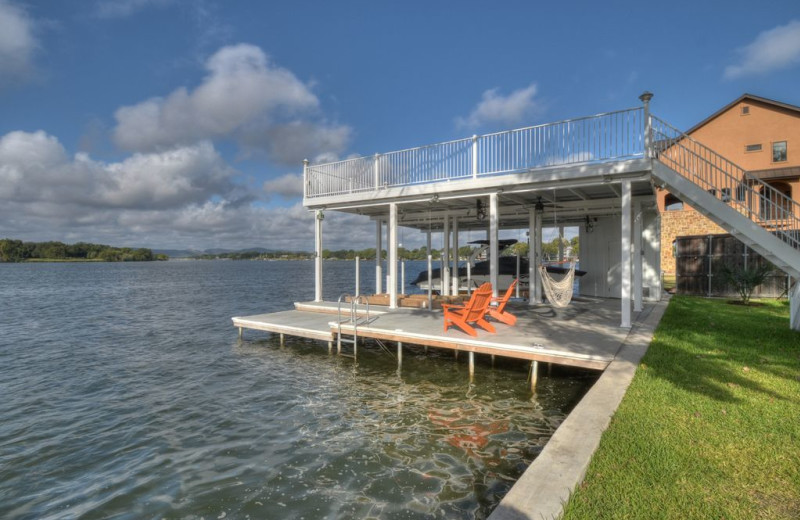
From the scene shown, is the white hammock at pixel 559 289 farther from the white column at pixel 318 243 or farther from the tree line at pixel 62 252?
the tree line at pixel 62 252

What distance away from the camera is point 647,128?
8.34 meters

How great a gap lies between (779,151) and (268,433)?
35.1 m

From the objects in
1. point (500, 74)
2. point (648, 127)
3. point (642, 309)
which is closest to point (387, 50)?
point (500, 74)

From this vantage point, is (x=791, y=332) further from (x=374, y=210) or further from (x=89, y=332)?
(x=89, y=332)

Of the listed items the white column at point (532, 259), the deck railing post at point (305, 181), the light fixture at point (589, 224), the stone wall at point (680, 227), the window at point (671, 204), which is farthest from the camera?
the window at point (671, 204)

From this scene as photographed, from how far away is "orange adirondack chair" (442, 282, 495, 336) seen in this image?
Answer: 325 inches

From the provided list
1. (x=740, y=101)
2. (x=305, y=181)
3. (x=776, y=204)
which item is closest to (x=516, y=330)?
(x=776, y=204)

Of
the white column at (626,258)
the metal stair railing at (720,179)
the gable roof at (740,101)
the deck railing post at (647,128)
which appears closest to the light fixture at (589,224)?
the metal stair railing at (720,179)

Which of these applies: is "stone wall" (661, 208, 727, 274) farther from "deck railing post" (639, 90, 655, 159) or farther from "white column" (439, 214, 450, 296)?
"deck railing post" (639, 90, 655, 159)

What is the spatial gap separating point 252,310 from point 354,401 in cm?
1640

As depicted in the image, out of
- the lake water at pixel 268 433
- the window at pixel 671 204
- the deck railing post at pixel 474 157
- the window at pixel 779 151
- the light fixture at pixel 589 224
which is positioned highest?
the window at pixel 779 151

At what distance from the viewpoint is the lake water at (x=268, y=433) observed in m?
4.15

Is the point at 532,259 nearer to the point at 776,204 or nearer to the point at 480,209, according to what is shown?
the point at 480,209

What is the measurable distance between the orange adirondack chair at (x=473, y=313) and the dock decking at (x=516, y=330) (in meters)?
0.18
